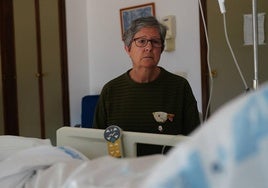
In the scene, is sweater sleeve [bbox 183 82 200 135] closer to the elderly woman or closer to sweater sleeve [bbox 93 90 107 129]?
the elderly woman

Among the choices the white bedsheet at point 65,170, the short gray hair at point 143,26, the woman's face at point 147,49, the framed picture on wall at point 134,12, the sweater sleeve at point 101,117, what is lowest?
the sweater sleeve at point 101,117

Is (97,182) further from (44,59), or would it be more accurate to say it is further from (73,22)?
(73,22)

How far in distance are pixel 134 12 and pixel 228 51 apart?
0.98m

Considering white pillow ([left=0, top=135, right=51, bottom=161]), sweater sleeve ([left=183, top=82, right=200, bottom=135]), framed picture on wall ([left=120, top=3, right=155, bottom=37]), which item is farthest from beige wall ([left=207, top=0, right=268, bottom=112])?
white pillow ([left=0, top=135, right=51, bottom=161])

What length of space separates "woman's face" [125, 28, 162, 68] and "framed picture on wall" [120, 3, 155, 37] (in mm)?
1817

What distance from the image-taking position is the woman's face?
1542 millimetres

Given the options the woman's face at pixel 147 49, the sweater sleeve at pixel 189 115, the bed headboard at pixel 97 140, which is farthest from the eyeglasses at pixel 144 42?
the bed headboard at pixel 97 140

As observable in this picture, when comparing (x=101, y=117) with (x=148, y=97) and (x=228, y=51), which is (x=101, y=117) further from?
(x=228, y=51)

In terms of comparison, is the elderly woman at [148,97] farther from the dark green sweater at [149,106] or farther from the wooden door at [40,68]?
the wooden door at [40,68]

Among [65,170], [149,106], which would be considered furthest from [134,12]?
[65,170]

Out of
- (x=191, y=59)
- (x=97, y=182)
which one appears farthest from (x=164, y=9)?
(x=97, y=182)

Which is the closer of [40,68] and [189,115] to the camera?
[189,115]

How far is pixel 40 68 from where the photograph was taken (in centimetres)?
331

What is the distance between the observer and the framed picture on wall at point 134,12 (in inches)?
131
